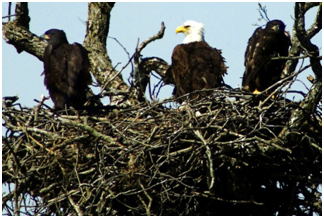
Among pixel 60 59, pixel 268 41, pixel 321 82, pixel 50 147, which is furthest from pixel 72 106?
pixel 321 82

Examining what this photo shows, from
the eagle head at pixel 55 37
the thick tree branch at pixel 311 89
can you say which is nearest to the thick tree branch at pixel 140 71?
the eagle head at pixel 55 37

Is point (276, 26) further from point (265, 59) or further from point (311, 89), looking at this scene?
point (311, 89)

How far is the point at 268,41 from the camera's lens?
9117mm

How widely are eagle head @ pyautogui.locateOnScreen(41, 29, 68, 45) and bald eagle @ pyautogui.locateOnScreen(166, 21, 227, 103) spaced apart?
1.59m

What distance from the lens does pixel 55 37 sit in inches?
386

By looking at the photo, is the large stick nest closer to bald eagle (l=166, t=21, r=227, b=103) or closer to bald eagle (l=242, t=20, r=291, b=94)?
bald eagle (l=166, t=21, r=227, b=103)

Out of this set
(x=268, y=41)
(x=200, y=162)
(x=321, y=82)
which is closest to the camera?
(x=321, y=82)

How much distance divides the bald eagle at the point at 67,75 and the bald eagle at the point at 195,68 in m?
1.22

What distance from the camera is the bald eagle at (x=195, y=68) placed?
9.01m

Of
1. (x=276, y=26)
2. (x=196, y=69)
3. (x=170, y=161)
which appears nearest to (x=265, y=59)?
(x=276, y=26)

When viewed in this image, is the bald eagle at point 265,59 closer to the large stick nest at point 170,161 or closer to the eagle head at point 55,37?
the large stick nest at point 170,161

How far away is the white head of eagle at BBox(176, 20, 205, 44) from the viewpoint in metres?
10.3

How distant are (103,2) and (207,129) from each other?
360 centimetres

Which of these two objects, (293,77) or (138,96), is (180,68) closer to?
(138,96)
